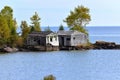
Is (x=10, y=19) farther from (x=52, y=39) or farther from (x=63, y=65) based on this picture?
(x=63, y=65)

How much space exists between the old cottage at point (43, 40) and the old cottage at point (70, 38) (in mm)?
1461

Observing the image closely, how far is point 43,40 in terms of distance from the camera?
85.6m

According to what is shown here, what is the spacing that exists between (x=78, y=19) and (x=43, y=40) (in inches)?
400

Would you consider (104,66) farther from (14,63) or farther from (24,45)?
(24,45)

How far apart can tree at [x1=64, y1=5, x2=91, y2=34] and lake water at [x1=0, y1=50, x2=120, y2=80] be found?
8.16m

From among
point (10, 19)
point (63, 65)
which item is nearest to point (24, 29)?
point (10, 19)

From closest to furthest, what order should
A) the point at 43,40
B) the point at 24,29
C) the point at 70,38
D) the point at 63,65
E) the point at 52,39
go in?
the point at 63,65, the point at 43,40, the point at 52,39, the point at 70,38, the point at 24,29

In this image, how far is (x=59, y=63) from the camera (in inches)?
2645

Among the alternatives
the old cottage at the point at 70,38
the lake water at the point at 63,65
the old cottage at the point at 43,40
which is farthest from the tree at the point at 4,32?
the old cottage at the point at 70,38

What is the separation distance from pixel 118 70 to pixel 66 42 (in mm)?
30112

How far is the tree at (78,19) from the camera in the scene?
92938 mm

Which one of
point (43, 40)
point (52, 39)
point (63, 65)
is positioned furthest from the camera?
point (52, 39)

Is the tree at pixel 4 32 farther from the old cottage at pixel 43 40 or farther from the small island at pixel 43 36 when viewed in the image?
the old cottage at pixel 43 40

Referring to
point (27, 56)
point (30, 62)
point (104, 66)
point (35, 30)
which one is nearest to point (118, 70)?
point (104, 66)
